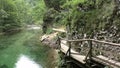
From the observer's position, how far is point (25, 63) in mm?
19578

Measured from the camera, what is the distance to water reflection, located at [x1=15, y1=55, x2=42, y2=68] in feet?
59.5

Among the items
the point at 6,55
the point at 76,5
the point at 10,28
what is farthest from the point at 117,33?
the point at 10,28

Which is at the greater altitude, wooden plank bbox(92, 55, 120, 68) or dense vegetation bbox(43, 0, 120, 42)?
dense vegetation bbox(43, 0, 120, 42)

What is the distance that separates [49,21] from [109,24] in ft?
80.3

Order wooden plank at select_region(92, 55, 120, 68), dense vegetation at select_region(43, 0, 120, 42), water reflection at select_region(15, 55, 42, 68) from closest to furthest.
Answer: wooden plank at select_region(92, 55, 120, 68)
dense vegetation at select_region(43, 0, 120, 42)
water reflection at select_region(15, 55, 42, 68)

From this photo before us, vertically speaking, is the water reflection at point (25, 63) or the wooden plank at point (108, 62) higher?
the wooden plank at point (108, 62)

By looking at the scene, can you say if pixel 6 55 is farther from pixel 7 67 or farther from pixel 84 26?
pixel 84 26

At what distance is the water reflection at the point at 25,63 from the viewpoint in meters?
18.1

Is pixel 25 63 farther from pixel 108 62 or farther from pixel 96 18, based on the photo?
pixel 108 62

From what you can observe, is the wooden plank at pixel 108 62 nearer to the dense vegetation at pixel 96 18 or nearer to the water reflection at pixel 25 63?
the dense vegetation at pixel 96 18

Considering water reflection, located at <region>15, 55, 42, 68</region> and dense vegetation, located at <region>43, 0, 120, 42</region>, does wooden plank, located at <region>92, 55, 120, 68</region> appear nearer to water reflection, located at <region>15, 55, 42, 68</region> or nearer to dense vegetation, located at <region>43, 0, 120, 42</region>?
dense vegetation, located at <region>43, 0, 120, 42</region>

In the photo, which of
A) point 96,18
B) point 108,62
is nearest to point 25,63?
point 96,18

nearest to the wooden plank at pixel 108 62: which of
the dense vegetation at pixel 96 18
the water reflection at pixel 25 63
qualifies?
the dense vegetation at pixel 96 18

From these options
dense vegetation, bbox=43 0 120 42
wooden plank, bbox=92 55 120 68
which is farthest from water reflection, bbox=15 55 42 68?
wooden plank, bbox=92 55 120 68
